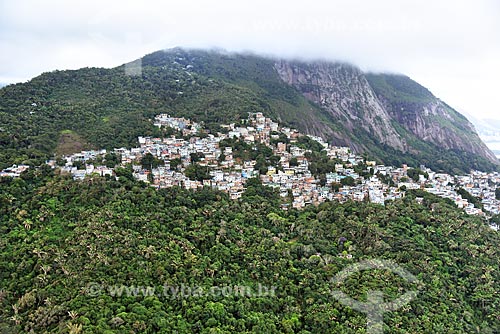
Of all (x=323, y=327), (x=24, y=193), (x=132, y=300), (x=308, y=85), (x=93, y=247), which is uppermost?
(x=308, y=85)

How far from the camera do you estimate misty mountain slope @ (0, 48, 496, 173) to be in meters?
39.0

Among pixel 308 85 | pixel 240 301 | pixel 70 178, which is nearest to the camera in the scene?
pixel 240 301

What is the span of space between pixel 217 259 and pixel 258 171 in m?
16.0

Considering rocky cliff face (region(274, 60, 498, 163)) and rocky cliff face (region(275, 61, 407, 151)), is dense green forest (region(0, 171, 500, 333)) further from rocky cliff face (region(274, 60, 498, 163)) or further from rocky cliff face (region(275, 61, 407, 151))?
rocky cliff face (region(275, 61, 407, 151))

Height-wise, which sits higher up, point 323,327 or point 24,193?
point 24,193

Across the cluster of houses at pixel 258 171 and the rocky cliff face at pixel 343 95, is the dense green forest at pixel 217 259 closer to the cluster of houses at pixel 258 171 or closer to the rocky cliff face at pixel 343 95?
the cluster of houses at pixel 258 171

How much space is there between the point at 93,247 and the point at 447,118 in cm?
9930

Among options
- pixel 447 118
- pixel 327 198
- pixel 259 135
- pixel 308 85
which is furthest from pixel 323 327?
→ pixel 447 118

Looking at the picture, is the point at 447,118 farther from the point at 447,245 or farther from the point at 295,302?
the point at 295,302

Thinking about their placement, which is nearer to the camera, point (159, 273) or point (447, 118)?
point (159, 273)

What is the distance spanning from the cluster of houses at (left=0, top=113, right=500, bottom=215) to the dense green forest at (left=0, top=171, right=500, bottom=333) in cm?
267

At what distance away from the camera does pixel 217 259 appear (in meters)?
22.6

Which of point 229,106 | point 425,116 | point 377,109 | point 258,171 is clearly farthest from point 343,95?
point 258,171

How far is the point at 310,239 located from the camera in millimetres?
26047
